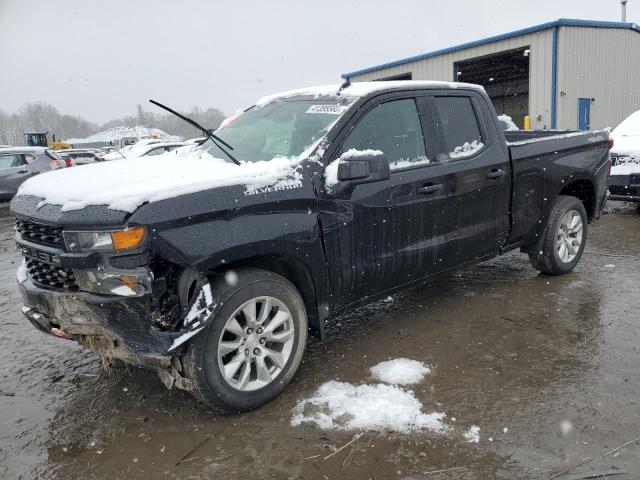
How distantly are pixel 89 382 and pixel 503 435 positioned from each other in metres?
2.59

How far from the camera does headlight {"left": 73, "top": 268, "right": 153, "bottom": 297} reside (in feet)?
8.41

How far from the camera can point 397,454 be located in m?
2.52

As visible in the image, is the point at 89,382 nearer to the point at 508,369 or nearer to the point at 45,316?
the point at 45,316

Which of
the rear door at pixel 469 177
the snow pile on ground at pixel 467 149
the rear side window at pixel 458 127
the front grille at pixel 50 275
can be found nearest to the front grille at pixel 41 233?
the front grille at pixel 50 275

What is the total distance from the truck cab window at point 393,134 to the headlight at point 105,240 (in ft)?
4.77

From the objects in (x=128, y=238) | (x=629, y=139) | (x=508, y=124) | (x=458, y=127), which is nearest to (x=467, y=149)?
(x=458, y=127)

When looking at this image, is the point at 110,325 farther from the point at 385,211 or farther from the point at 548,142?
the point at 548,142

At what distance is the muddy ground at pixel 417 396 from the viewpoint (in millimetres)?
2486

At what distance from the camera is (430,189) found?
370cm

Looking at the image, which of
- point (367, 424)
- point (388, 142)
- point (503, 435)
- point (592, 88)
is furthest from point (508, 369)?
point (592, 88)

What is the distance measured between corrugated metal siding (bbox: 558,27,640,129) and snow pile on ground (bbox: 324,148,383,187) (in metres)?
15.8

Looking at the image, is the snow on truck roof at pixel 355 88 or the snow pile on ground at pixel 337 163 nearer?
the snow pile on ground at pixel 337 163

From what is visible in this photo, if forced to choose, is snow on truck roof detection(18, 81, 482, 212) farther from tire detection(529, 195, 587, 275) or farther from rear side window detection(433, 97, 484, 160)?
tire detection(529, 195, 587, 275)

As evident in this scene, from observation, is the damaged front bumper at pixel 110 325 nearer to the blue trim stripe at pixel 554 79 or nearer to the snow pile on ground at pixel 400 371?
the snow pile on ground at pixel 400 371
